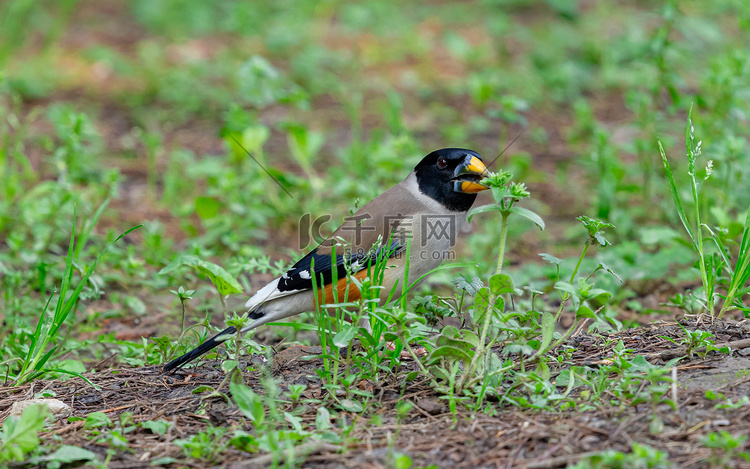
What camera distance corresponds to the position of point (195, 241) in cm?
589

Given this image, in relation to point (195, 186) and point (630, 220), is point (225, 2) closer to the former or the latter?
point (195, 186)

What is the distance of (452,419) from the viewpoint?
3.06 metres

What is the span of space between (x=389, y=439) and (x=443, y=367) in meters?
0.47

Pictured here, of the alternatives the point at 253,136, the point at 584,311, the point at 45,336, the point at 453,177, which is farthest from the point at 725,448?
the point at 253,136

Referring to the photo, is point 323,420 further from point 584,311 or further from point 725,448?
point 725,448

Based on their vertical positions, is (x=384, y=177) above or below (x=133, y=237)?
above

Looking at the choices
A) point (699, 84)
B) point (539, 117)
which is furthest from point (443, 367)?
point (699, 84)

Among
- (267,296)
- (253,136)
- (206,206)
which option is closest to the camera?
(267,296)

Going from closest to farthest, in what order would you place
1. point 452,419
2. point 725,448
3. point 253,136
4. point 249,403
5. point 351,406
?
1. point 725,448
2. point 249,403
3. point 452,419
4. point 351,406
5. point 253,136

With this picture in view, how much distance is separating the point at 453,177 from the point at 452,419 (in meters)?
1.91

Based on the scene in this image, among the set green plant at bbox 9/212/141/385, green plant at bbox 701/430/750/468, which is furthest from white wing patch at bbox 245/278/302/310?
green plant at bbox 701/430/750/468

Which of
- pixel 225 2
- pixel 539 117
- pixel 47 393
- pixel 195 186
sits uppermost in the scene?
pixel 225 2

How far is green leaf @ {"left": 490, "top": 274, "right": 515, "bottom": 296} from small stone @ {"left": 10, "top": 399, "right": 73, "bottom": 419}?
1993mm

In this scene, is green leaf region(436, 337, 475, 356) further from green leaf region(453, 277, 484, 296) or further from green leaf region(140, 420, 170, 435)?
green leaf region(140, 420, 170, 435)
